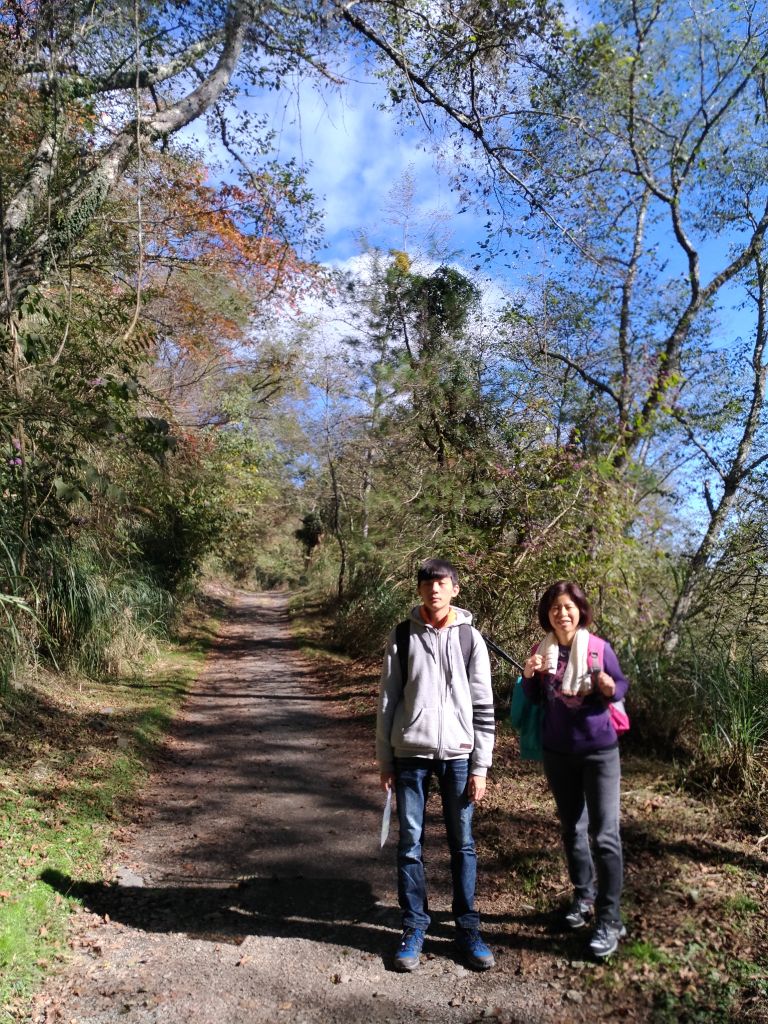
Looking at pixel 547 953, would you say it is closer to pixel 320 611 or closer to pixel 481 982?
pixel 481 982

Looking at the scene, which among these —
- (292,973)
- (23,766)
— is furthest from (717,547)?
(23,766)

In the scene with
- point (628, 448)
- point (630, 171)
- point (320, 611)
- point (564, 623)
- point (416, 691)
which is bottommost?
point (320, 611)

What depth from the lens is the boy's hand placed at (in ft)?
10.8

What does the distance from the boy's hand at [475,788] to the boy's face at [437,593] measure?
78cm

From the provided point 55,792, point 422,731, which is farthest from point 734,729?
point 55,792

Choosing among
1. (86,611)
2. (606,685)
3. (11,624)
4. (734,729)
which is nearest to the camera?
(606,685)

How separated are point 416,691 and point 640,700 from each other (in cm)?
343

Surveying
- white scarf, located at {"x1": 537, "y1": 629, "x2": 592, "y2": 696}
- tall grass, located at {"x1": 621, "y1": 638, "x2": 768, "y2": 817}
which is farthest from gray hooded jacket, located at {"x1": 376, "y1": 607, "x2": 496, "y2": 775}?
tall grass, located at {"x1": 621, "y1": 638, "x2": 768, "y2": 817}

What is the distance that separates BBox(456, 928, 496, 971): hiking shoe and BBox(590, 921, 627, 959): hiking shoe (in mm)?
468

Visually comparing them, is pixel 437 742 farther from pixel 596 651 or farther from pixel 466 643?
pixel 596 651

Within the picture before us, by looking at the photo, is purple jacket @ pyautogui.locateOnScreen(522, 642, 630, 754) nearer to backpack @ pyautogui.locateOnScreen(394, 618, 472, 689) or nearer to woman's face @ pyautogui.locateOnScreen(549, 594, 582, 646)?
woman's face @ pyautogui.locateOnScreen(549, 594, 582, 646)

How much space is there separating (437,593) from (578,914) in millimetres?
1746

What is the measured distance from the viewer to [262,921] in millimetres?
3762

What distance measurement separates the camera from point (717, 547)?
26.1 feet
